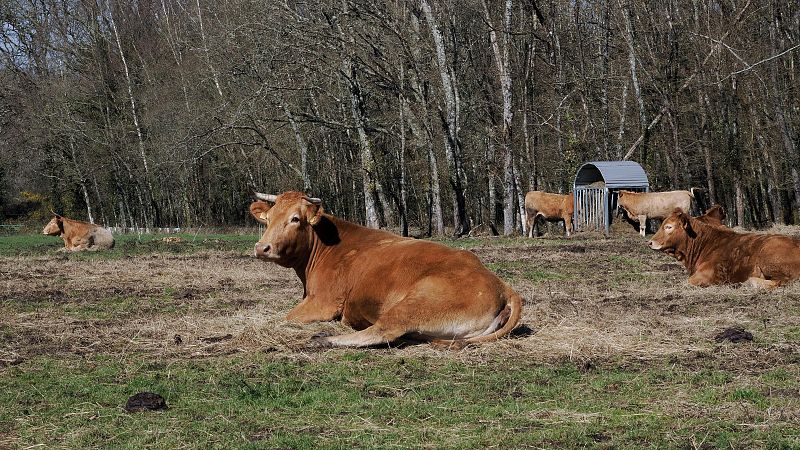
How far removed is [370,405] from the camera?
637 cm

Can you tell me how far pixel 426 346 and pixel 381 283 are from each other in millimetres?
888

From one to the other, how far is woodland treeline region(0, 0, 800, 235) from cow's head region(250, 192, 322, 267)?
1990cm

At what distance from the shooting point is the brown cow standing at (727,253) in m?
12.4

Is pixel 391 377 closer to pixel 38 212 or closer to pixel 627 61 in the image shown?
pixel 627 61

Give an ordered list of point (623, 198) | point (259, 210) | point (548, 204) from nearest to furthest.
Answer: point (259, 210) → point (623, 198) → point (548, 204)

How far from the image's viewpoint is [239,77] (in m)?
35.8

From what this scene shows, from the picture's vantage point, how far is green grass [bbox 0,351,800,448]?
218 inches

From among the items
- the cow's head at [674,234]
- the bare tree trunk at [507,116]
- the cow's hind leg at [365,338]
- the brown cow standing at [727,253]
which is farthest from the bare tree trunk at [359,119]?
the cow's hind leg at [365,338]

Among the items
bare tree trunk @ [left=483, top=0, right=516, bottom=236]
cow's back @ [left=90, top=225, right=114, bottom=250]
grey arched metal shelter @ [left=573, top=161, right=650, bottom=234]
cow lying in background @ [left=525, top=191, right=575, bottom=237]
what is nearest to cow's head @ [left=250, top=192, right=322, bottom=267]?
cow's back @ [left=90, top=225, right=114, bottom=250]

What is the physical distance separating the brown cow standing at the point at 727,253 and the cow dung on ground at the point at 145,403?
8369 mm

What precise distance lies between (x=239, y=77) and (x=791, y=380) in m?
30.7

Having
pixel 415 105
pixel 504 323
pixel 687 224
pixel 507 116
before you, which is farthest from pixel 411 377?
pixel 415 105

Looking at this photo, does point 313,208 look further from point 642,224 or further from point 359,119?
point 359,119

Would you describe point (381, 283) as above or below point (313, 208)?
below
